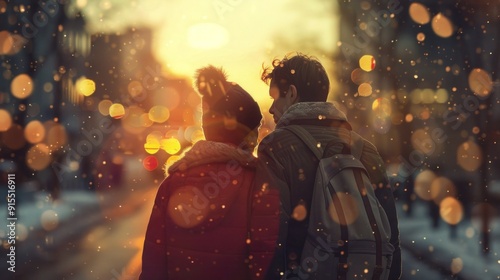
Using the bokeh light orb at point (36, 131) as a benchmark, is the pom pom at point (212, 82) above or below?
above

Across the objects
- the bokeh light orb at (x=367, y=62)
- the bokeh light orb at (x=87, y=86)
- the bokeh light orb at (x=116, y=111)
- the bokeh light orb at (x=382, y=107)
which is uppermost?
the bokeh light orb at (x=367, y=62)

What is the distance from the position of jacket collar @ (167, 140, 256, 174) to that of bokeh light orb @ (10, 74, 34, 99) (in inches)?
770

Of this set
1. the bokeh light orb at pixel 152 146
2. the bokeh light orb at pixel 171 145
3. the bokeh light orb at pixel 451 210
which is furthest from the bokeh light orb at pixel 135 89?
the bokeh light orb at pixel 451 210

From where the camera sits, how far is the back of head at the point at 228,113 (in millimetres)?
2930

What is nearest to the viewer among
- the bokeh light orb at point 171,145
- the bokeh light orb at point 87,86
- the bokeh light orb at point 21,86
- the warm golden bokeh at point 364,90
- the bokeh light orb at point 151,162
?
the bokeh light orb at point 21,86

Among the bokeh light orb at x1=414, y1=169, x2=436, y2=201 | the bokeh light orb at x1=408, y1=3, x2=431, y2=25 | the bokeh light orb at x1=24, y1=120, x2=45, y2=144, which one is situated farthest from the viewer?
the bokeh light orb at x1=24, y1=120, x2=45, y2=144

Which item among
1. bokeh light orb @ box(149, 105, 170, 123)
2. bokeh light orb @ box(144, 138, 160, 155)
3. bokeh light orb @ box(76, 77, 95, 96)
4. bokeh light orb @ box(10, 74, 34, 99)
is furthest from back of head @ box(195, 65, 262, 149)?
bokeh light orb @ box(76, 77, 95, 96)

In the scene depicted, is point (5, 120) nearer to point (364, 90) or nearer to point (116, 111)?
point (116, 111)

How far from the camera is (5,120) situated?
77.2 feet

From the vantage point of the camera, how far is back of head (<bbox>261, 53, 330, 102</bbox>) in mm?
3236

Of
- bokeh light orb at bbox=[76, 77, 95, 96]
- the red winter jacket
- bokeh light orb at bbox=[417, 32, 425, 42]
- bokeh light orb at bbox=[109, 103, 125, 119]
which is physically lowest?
the red winter jacket

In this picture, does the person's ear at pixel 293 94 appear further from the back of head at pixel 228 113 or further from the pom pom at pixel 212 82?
the pom pom at pixel 212 82

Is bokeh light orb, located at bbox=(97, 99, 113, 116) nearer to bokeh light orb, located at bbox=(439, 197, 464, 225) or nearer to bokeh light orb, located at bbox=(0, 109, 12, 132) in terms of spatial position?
bokeh light orb, located at bbox=(0, 109, 12, 132)

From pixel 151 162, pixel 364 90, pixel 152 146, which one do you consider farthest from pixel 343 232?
pixel 364 90
